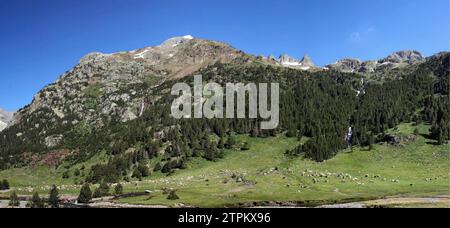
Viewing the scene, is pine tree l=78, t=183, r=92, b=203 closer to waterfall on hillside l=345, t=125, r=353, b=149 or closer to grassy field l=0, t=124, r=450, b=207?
grassy field l=0, t=124, r=450, b=207

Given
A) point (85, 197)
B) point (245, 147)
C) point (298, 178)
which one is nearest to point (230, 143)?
point (245, 147)

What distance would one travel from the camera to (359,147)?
16862 cm

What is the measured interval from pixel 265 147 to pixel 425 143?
203 feet

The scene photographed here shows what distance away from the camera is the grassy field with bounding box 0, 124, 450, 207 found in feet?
325

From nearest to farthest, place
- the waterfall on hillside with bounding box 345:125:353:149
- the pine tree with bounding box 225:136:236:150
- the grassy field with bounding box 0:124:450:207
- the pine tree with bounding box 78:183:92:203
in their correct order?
the grassy field with bounding box 0:124:450:207 < the pine tree with bounding box 78:183:92:203 < the waterfall on hillside with bounding box 345:125:353:149 < the pine tree with bounding box 225:136:236:150

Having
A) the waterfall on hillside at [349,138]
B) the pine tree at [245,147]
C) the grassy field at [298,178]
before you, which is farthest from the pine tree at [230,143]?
the waterfall on hillside at [349,138]

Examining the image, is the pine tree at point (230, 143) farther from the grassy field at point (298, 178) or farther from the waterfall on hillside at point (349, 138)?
the waterfall on hillside at point (349, 138)

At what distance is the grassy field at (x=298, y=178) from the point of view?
99125mm

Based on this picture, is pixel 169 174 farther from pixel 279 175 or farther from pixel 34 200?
pixel 34 200

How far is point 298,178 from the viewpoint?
12706 centimetres

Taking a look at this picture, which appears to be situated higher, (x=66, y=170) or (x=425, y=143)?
(x=425, y=143)

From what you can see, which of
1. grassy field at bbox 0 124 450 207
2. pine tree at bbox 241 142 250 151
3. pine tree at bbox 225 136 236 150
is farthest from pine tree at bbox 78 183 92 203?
pine tree at bbox 241 142 250 151

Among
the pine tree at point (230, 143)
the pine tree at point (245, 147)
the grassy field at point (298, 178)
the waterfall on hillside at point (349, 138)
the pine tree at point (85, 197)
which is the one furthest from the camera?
the pine tree at point (230, 143)
